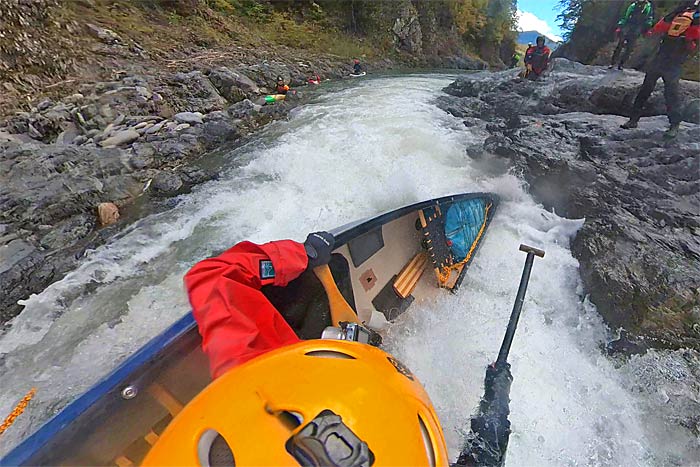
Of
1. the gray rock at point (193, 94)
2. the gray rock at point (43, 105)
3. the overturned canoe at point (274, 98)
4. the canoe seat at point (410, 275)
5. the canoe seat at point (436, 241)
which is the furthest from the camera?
the overturned canoe at point (274, 98)

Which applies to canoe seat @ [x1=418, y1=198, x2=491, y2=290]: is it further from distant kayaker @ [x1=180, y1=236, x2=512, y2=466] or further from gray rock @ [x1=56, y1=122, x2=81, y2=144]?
gray rock @ [x1=56, y1=122, x2=81, y2=144]

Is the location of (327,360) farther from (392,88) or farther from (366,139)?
(392,88)

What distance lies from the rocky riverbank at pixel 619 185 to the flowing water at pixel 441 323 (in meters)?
0.25

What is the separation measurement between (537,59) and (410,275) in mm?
9986

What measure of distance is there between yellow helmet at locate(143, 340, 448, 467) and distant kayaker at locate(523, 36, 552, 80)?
Result: 11.7 meters

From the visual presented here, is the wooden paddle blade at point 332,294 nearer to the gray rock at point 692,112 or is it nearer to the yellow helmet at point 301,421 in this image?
the yellow helmet at point 301,421

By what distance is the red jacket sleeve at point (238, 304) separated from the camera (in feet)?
4.81

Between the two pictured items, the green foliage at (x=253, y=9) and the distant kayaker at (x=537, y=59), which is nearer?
the distant kayaker at (x=537, y=59)

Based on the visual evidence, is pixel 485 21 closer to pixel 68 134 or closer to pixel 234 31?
pixel 234 31

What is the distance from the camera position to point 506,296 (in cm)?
347

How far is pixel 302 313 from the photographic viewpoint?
238 centimetres

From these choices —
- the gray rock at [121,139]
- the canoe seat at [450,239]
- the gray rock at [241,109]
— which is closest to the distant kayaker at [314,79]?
the gray rock at [241,109]

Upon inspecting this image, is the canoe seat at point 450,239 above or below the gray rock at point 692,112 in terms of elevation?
below

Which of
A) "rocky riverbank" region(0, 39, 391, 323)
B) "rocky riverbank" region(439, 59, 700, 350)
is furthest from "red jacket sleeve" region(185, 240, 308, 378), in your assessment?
"rocky riverbank" region(439, 59, 700, 350)
